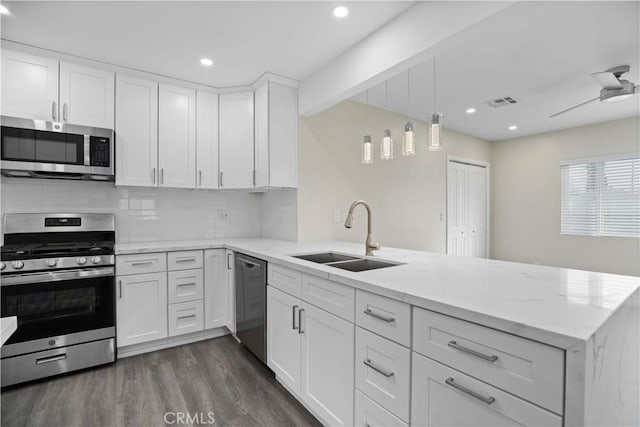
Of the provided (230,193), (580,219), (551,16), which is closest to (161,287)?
(230,193)

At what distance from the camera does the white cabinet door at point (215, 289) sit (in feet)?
9.55

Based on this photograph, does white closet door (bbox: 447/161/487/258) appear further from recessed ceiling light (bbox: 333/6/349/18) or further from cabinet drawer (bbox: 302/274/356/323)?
cabinet drawer (bbox: 302/274/356/323)

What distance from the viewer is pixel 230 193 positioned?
361 centimetres

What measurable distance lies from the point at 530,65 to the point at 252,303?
3.12 metres

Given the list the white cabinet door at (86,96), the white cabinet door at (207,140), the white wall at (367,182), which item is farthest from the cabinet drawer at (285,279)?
the white cabinet door at (86,96)

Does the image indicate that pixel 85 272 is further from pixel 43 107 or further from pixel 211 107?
pixel 211 107

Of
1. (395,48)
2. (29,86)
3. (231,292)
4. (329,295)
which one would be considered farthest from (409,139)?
(29,86)

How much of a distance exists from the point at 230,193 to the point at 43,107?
1735mm

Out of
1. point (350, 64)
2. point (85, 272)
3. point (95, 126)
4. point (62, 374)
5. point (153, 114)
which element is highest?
point (350, 64)

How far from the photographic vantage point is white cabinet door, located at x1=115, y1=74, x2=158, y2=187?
9.11 feet

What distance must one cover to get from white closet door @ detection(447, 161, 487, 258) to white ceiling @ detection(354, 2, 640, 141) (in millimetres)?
971

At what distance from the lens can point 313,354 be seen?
69.3 inches

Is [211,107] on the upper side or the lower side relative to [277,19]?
lower

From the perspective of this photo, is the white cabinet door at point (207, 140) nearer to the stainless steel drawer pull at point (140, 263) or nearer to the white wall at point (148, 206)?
the white wall at point (148, 206)
